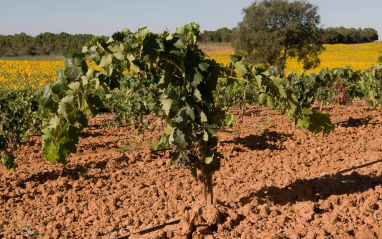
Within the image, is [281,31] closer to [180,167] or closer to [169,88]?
[180,167]

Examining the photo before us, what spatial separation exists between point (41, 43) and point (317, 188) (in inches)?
1827

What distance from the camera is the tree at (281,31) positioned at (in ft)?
87.6

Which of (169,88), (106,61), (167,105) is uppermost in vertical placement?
(106,61)

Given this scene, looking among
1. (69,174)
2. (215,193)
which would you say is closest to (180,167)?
(215,193)

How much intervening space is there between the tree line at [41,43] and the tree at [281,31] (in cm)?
2084

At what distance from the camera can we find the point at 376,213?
15.2ft

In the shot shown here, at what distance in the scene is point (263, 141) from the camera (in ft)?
28.6

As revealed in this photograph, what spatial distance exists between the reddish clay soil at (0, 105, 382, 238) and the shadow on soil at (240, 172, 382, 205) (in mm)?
14

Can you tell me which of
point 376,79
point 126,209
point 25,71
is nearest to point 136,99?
point 126,209

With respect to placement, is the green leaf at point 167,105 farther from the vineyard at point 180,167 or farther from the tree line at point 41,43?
the tree line at point 41,43

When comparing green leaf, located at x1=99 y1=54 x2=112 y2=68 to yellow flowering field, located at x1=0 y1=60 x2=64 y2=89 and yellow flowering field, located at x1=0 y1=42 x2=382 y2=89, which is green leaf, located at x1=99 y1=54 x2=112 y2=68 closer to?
yellow flowering field, located at x1=0 y1=42 x2=382 y2=89

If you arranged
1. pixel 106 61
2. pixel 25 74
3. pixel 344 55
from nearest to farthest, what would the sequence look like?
1. pixel 106 61
2. pixel 25 74
3. pixel 344 55

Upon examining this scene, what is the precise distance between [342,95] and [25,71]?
22449 mm

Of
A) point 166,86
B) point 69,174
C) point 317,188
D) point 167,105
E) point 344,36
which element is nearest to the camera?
point 167,105
